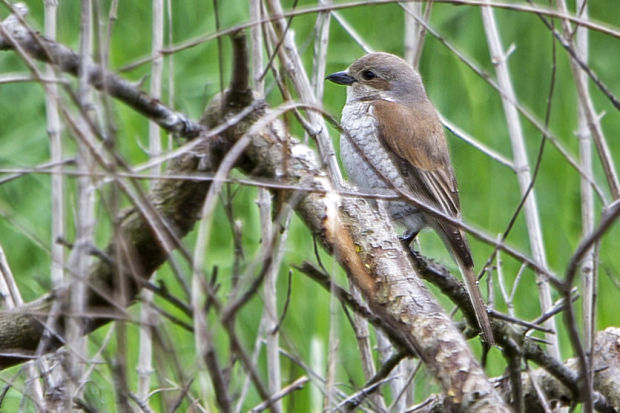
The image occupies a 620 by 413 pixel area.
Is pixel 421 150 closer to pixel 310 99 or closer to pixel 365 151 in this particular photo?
pixel 365 151

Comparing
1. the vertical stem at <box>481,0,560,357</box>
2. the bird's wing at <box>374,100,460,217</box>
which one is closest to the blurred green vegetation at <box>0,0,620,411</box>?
the bird's wing at <box>374,100,460,217</box>

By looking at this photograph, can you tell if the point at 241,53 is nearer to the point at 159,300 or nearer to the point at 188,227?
the point at 188,227

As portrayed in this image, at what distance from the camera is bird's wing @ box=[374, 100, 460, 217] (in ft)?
12.4

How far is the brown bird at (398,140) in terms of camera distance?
3.73m

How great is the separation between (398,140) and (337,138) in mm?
446

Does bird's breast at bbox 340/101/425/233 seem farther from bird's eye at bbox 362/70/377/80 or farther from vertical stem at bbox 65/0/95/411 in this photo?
vertical stem at bbox 65/0/95/411

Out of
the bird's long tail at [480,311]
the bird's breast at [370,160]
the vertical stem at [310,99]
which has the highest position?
the vertical stem at [310,99]

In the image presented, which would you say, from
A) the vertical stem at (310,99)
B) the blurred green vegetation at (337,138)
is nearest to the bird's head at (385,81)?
the blurred green vegetation at (337,138)

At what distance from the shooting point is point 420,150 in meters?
3.89

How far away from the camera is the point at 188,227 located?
239cm

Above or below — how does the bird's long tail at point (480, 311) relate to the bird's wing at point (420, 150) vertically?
below

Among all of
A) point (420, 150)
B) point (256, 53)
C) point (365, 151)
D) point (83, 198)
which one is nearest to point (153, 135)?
point (256, 53)

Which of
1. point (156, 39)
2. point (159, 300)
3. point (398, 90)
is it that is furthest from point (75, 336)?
point (398, 90)

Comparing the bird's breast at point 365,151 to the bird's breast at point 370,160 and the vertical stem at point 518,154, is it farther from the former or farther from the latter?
the vertical stem at point 518,154
